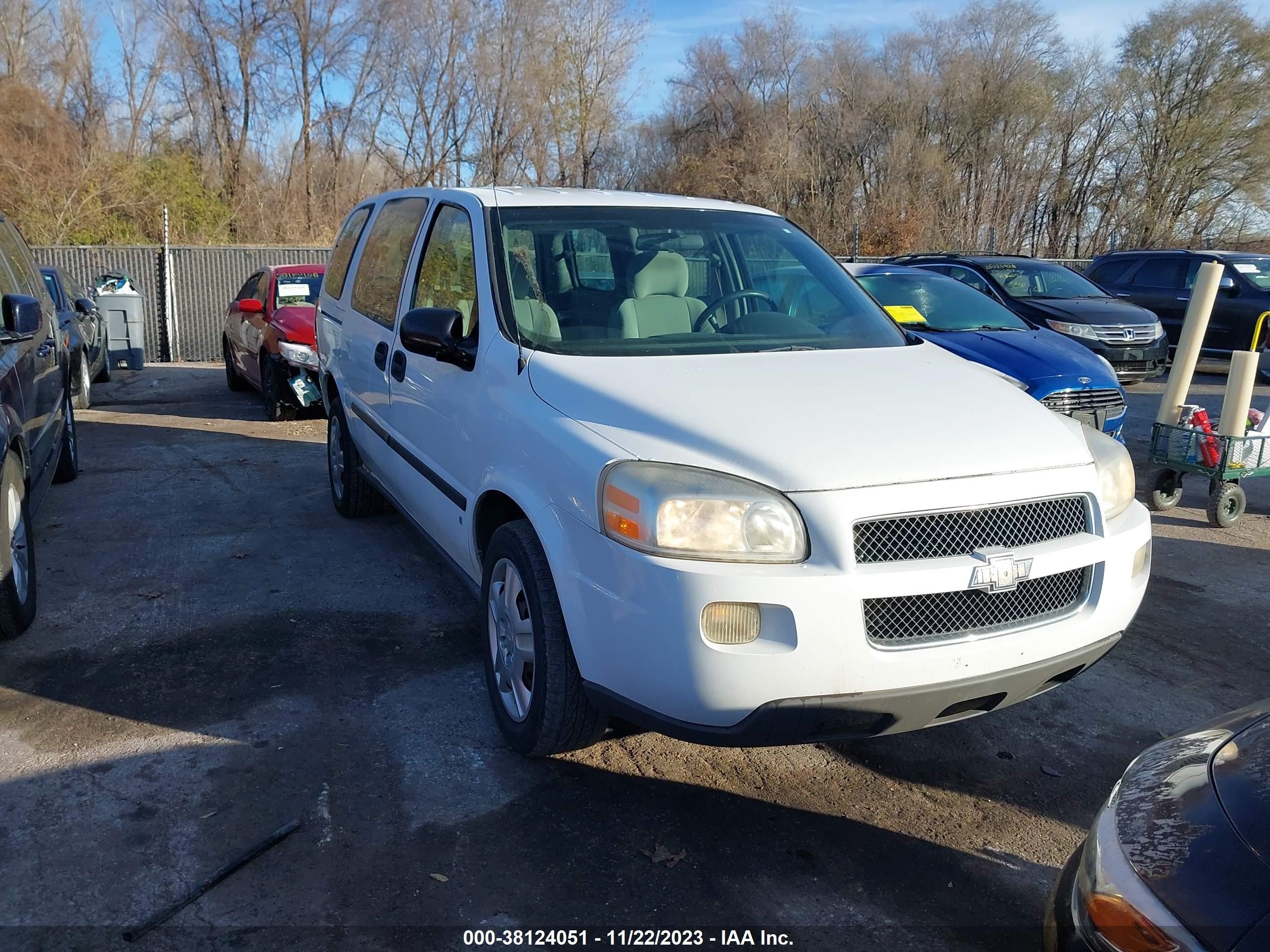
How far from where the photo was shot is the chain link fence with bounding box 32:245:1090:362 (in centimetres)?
1770

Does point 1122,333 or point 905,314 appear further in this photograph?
point 1122,333

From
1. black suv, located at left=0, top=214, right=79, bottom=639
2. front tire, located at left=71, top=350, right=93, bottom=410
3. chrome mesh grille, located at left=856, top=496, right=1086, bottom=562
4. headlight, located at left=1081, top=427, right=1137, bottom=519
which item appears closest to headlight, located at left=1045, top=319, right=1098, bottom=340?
headlight, located at left=1081, top=427, right=1137, bottom=519

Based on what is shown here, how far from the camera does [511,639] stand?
3.40 meters

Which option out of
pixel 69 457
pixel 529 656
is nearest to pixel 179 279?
pixel 69 457

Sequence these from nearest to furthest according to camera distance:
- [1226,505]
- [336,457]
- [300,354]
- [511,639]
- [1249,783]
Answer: [1249,783] < [511,639] < [336,457] < [1226,505] < [300,354]

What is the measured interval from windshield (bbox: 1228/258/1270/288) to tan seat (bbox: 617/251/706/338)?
13.9m

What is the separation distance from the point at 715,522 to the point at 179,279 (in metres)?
17.9

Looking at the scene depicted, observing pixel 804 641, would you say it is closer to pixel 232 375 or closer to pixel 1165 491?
pixel 1165 491

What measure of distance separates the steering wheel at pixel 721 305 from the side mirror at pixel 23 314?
3.20 m

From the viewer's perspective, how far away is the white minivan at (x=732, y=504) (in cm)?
262

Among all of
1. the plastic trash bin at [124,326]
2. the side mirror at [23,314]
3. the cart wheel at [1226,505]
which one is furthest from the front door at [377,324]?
the plastic trash bin at [124,326]

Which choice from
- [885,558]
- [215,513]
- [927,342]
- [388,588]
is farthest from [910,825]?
[215,513]

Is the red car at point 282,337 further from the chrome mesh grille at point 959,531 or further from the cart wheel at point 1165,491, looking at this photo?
the chrome mesh grille at point 959,531

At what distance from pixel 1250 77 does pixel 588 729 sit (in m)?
31.5
